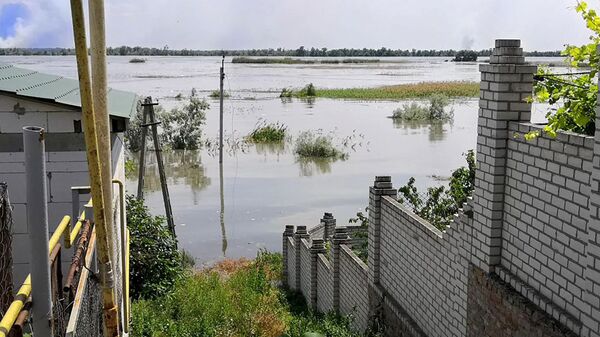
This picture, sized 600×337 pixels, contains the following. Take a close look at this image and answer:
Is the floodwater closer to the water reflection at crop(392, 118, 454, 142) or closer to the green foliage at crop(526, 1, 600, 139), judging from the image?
the water reflection at crop(392, 118, 454, 142)

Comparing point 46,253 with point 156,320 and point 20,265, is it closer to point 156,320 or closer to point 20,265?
point 20,265

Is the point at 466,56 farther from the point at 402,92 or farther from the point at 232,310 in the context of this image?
the point at 232,310

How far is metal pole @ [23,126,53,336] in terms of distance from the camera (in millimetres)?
2408

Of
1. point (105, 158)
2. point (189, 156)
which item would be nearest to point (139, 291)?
point (105, 158)

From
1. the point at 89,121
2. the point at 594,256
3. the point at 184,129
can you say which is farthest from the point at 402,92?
the point at 89,121

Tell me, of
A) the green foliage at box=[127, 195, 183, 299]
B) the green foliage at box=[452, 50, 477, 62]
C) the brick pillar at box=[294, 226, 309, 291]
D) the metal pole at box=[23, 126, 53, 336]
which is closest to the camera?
the metal pole at box=[23, 126, 53, 336]

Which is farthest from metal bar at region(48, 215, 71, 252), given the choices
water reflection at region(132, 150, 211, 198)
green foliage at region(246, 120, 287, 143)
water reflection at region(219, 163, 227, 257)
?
green foliage at region(246, 120, 287, 143)

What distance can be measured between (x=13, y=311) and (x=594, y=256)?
2952 mm

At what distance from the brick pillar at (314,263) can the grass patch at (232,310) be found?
0.95 ft

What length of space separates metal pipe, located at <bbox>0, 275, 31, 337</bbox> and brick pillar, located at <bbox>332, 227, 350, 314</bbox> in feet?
22.7

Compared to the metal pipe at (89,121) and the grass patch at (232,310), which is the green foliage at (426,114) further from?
the metal pipe at (89,121)

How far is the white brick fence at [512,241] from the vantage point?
3906 mm

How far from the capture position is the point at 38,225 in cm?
247

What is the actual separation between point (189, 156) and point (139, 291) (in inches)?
856
